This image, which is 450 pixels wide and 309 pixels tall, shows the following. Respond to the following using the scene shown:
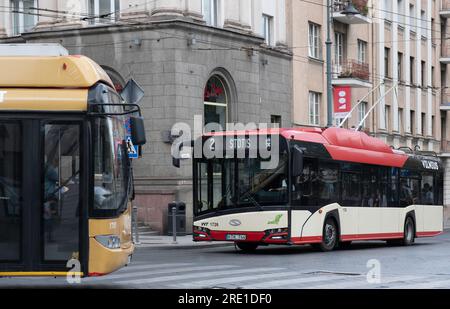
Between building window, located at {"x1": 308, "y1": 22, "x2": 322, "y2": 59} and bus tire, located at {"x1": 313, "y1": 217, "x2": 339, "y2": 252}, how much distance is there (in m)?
18.4

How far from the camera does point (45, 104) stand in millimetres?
12164

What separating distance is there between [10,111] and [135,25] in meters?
19.1

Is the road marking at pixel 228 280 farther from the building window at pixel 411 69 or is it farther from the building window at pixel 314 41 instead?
the building window at pixel 411 69

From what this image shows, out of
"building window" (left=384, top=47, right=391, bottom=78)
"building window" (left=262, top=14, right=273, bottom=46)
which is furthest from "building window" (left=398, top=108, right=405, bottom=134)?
"building window" (left=262, top=14, right=273, bottom=46)

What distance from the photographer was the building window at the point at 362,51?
149 feet

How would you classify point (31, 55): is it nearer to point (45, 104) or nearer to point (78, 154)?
point (45, 104)

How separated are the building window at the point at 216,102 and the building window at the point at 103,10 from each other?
4246 millimetres

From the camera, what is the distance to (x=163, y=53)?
30641mm

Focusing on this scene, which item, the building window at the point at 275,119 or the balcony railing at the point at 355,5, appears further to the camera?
the balcony railing at the point at 355,5

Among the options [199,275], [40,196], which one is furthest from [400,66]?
[40,196]

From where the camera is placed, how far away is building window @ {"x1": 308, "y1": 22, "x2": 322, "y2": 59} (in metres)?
40.3

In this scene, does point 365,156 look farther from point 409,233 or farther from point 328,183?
point 409,233

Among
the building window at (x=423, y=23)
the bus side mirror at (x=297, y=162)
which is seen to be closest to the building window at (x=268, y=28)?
the bus side mirror at (x=297, y=162)
